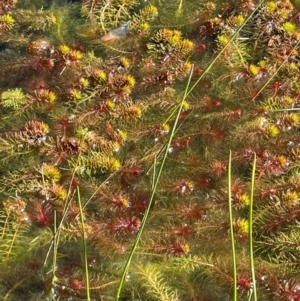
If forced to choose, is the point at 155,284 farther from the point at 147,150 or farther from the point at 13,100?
the point at 13,100

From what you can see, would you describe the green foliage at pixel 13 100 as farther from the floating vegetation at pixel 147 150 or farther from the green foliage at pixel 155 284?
the green foliage at pixel 155 284

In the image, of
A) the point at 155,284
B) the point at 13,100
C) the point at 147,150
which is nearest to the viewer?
the point at 155,284

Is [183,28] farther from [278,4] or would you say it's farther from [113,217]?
[113,217]

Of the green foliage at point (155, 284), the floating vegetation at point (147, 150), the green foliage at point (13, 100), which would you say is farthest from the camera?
the green foliage at point (13, 100)

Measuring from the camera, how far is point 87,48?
3.91 m

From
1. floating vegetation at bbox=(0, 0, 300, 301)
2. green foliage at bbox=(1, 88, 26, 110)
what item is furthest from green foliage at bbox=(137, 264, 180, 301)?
green foliage at bbox=(1, 88, 26, 110)

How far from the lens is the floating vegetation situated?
9.34 ft

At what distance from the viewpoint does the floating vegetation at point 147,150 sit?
112 inches

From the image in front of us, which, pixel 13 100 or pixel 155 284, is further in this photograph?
pixel 13 100

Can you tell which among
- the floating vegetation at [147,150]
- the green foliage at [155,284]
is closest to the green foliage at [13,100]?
the floating vegetation at [147,150]

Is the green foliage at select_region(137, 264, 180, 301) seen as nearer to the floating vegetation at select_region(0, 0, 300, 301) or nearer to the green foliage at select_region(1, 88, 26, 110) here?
the floating vegetation at select_region(0, 0, 300, 301)

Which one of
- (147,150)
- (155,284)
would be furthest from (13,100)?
(155,284)

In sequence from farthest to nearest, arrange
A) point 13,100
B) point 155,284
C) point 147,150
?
point 13,100
point 147,150
point 155,284

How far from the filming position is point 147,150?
11.0 feet
